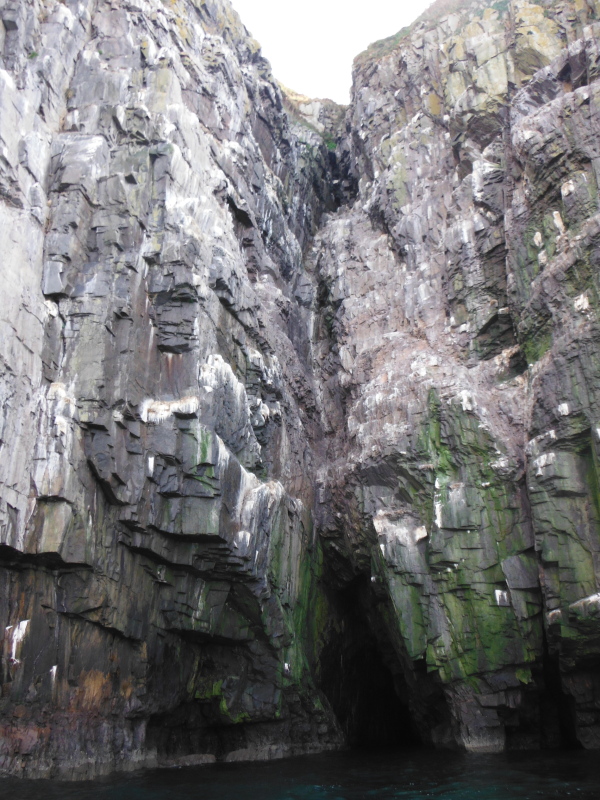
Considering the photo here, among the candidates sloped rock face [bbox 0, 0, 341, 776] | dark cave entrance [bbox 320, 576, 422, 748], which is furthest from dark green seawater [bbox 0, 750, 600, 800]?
dark cave entrance [bbox 320, 576, 422, 748]

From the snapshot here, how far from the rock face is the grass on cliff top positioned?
5344 mm

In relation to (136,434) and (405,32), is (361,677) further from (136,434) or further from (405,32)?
(405,32)

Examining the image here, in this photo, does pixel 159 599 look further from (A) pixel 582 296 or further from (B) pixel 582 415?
(A) pixel 582 296

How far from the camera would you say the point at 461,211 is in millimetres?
29781

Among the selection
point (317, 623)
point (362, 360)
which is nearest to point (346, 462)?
point (362, 360)

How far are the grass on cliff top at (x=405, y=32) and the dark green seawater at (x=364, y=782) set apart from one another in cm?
3684

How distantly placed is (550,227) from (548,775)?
18.2 meters

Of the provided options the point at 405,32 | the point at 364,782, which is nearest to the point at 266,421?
the point at 364,782

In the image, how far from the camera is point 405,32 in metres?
41.4

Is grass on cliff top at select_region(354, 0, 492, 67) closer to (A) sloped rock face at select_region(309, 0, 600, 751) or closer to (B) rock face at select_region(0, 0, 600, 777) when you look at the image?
(A) sloped rock face at select_region(309, 0, 600, 751)

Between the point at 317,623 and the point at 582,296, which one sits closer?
the point at 582,296

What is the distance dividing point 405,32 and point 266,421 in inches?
1176

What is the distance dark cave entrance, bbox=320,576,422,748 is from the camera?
1147 inches

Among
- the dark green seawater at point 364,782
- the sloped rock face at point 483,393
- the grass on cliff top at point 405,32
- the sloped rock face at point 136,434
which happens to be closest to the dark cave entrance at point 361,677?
the sloped rock face at point 483,393
